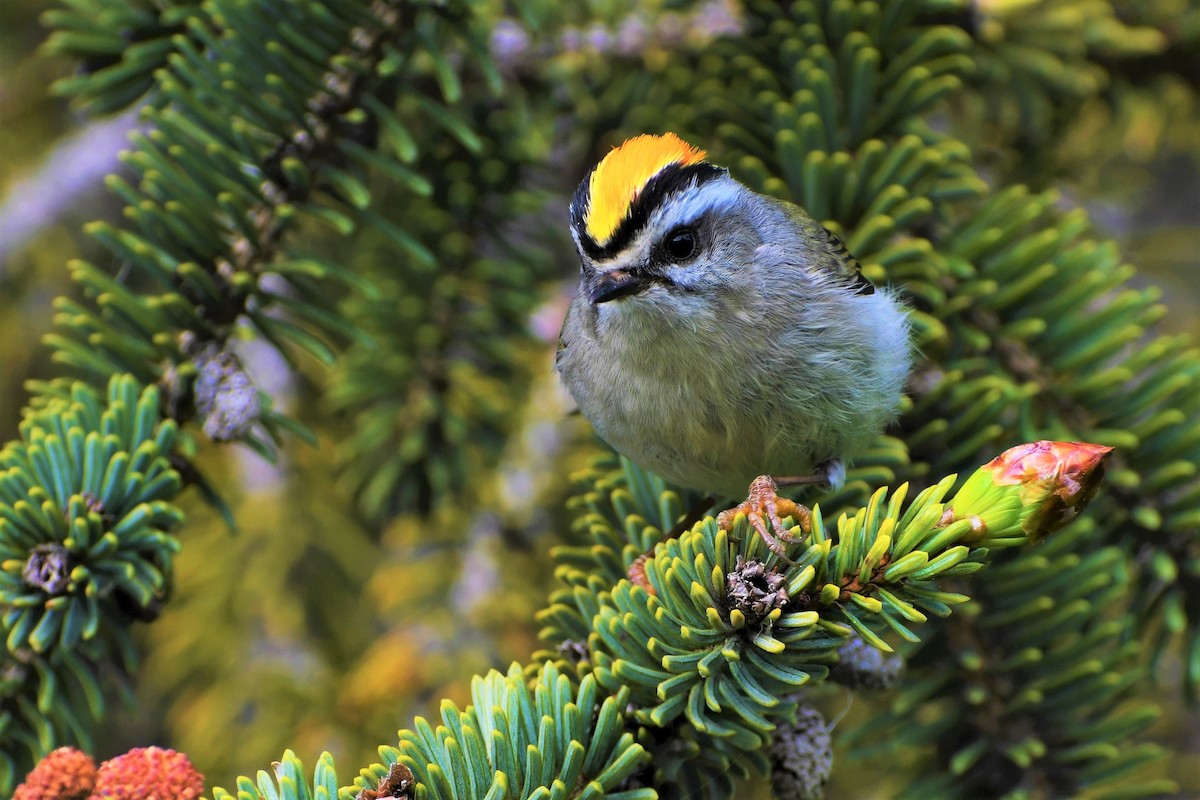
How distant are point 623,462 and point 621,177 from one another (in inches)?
18.3

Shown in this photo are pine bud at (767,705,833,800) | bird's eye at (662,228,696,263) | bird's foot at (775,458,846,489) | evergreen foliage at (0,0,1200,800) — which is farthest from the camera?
bird's eye at (662,228,696,263)

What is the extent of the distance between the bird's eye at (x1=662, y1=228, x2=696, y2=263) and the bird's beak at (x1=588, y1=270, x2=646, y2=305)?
83 mm

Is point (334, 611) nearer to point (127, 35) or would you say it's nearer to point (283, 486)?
point (283, 486)

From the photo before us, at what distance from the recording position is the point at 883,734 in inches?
64.4

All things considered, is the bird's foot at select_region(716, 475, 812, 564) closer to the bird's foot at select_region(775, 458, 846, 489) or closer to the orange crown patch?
the bird's foot at select_region(775, 458, 846, 489)

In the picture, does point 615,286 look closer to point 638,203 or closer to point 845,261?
point 638,203

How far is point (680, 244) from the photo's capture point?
166 centimetres

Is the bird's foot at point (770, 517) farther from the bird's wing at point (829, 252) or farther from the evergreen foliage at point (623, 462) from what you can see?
the bird's wing at point (829, 252)

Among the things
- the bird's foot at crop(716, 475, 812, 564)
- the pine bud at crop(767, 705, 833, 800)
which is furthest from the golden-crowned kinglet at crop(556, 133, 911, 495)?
the pine bud at crop(767, 705, 833, 800)

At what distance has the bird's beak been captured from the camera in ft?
5.16

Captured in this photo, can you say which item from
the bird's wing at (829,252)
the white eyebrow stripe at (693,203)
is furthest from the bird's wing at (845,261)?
the white eyebrow stripe at (693,203)

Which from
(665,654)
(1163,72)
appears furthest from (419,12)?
(1163,72)

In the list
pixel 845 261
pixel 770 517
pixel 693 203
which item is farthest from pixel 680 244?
pixel 770 517

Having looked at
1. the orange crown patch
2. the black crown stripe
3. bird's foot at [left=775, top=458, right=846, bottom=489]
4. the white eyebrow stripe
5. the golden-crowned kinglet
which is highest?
the orange crown patch
